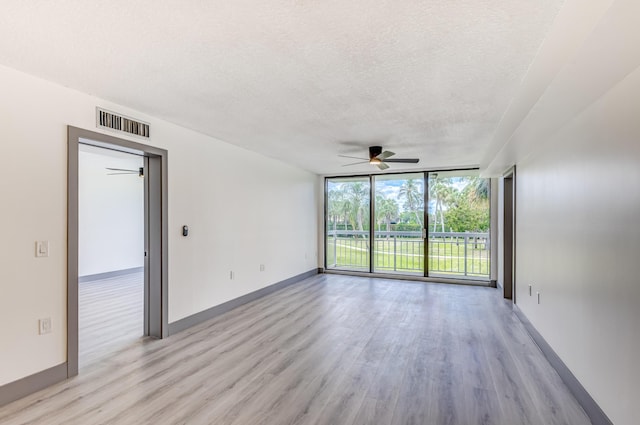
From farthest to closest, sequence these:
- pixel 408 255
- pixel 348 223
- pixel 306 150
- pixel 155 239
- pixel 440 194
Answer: pixel 348 223 < pixel 408 255 < pixel 440 194 < pixel 306 150 < pixel 155 239

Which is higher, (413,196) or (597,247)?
(413,196)

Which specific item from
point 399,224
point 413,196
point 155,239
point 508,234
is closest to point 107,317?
point 155,239

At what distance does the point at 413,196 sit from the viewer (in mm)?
6992

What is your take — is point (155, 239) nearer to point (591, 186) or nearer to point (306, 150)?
point (306, 150)

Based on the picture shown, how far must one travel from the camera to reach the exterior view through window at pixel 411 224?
6570 mm

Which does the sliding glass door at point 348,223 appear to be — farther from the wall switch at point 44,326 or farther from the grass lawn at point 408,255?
the wall switch at point 44,326

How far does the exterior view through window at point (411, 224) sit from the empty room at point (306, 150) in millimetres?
1717

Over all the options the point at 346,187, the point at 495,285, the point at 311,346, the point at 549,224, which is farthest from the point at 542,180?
the point at 346,187

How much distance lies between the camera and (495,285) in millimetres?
6109

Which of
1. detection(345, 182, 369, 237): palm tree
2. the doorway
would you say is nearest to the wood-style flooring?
the doorway

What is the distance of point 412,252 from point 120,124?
234 inches

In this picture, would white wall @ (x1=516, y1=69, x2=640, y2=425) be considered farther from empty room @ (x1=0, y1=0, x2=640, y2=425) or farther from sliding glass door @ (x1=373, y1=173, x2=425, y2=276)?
sliding glass door @ (x1=373, y1=173, x2=425, y2=276)

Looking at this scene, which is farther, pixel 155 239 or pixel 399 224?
pixel 399 224

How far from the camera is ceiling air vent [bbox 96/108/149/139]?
2918 millimetres
